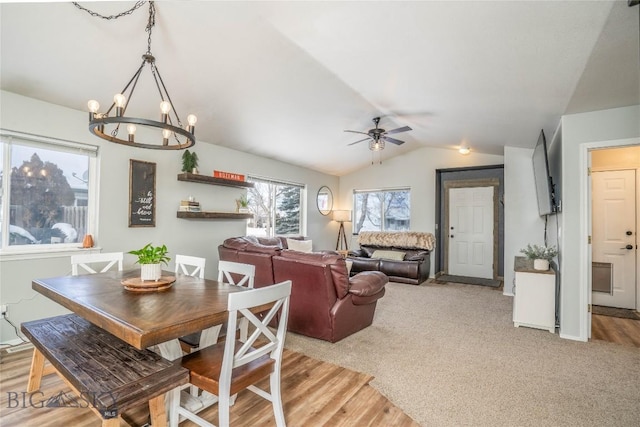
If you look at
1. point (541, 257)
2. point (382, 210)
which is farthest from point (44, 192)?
point (382, 210)

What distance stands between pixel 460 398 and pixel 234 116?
12.7 feet

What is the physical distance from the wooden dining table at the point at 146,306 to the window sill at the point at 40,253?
1.11 meters

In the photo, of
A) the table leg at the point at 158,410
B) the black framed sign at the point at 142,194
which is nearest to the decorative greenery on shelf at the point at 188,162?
the black framed sign at the point at 142,194

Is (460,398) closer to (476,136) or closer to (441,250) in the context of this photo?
(476,136)

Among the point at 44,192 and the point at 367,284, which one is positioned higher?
the point at 44,192

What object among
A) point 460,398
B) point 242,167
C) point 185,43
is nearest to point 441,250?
point 242,167

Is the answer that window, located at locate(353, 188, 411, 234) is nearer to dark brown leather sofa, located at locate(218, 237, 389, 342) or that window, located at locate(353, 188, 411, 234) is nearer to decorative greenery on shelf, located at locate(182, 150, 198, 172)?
dark brown leather sofa, located at locate(218, 237, 389, 342)

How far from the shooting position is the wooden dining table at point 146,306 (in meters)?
1.44

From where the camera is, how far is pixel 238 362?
156 cm

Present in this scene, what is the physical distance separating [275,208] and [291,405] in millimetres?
4515

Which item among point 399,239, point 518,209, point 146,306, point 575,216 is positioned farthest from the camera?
point 399,239

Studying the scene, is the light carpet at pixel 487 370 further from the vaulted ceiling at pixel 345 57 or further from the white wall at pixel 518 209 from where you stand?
the vaulted ceiling at pixel 345 57

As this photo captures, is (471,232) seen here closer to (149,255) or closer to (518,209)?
(518,209)

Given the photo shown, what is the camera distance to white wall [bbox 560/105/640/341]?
314 centimetres
